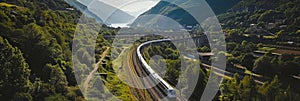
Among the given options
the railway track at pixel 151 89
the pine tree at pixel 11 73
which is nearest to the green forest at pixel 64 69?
the pine tree at pixel 11 73

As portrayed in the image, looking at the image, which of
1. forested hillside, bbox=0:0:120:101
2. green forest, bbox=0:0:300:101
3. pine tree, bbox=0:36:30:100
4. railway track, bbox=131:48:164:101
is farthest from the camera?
railway track, bbox=131:48:164:101

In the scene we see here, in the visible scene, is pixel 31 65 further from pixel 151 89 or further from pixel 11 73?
pixel 151 89

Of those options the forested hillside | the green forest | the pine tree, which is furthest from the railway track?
the pine tree

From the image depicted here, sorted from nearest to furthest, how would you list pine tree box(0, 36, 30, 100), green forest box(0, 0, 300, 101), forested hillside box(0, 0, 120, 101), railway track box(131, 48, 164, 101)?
pine tree box(0, 36, 30, 100), forested hillside box(0, 0, 120, 101), green forest box(0, 0, 300, 101), railway track box(131, 48, 164, 101)

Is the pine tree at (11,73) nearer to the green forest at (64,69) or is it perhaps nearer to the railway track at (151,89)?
the green forest at (64,69)

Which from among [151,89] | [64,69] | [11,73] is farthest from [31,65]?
[151,89]

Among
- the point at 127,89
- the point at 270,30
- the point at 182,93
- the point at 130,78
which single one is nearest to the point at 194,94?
the point at 182,93

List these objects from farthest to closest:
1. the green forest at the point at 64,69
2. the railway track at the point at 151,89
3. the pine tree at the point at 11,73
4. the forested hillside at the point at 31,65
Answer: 1. the railway track at the point at 151,89
2. the green forest at the point at 64,69
3. the forested hillside at the point at 31,65
4. the pine tree at the point at 11,73

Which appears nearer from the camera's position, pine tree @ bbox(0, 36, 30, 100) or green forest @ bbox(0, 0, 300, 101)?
pine tree @ bbox(0, 36, 30, 100)

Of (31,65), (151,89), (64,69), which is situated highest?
(31,65)

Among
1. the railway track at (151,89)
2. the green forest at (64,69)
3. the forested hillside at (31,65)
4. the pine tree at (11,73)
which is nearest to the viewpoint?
the pine tree at (11,73)

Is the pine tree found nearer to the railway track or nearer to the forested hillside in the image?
the forested hillside

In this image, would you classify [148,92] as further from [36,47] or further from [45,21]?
[45,21]
